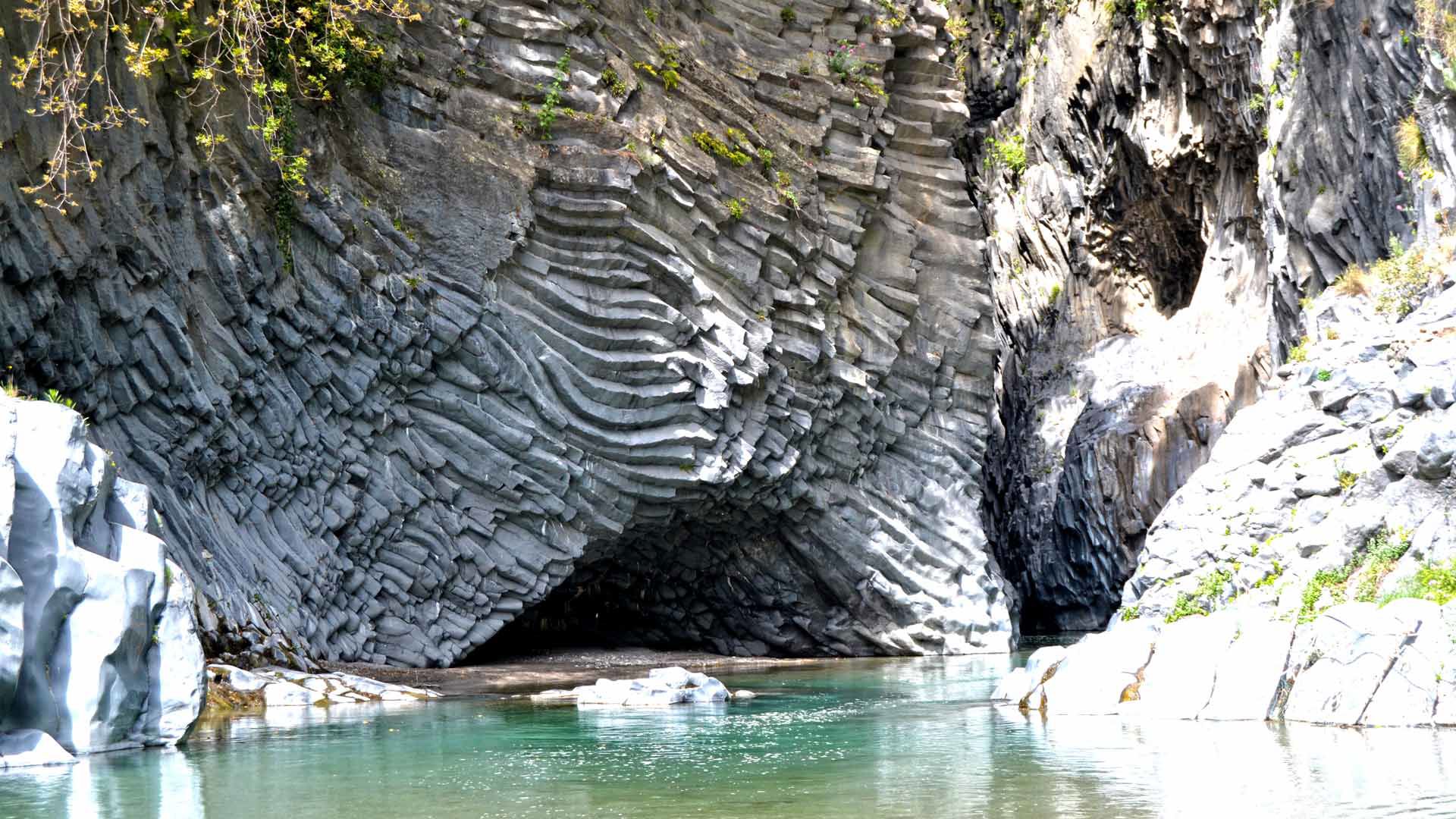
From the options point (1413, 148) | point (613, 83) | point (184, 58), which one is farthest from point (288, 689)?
point (1413, 148)

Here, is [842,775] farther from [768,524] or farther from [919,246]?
[919,246]

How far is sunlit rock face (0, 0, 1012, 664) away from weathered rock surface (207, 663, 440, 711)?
1.16 metres

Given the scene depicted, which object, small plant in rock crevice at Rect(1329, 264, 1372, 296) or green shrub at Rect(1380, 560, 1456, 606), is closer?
green shrub at Rect(1380, 560, 1456, 606)

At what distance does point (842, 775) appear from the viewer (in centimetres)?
953

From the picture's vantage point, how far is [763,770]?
9.93 metres

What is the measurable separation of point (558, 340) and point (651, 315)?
164cm

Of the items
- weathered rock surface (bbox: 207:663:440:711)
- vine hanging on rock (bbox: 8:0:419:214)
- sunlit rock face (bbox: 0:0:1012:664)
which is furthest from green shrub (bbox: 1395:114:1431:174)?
weathered rock surface (bbox: 207:663:440:711)

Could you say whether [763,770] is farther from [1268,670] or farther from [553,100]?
[553,100]

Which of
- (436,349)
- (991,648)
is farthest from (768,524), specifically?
(436,349)

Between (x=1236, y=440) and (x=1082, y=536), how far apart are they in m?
15.2

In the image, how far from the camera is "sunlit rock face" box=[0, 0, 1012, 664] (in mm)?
18469

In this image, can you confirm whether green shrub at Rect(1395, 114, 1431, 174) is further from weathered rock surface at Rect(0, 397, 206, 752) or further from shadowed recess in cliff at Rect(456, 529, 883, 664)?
weathered rock surface at Rect(0, 397, 206, 752)

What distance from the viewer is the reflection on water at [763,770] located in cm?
795

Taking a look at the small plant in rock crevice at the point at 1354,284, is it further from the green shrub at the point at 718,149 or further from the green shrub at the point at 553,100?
the green shrub at the point at 553,100
